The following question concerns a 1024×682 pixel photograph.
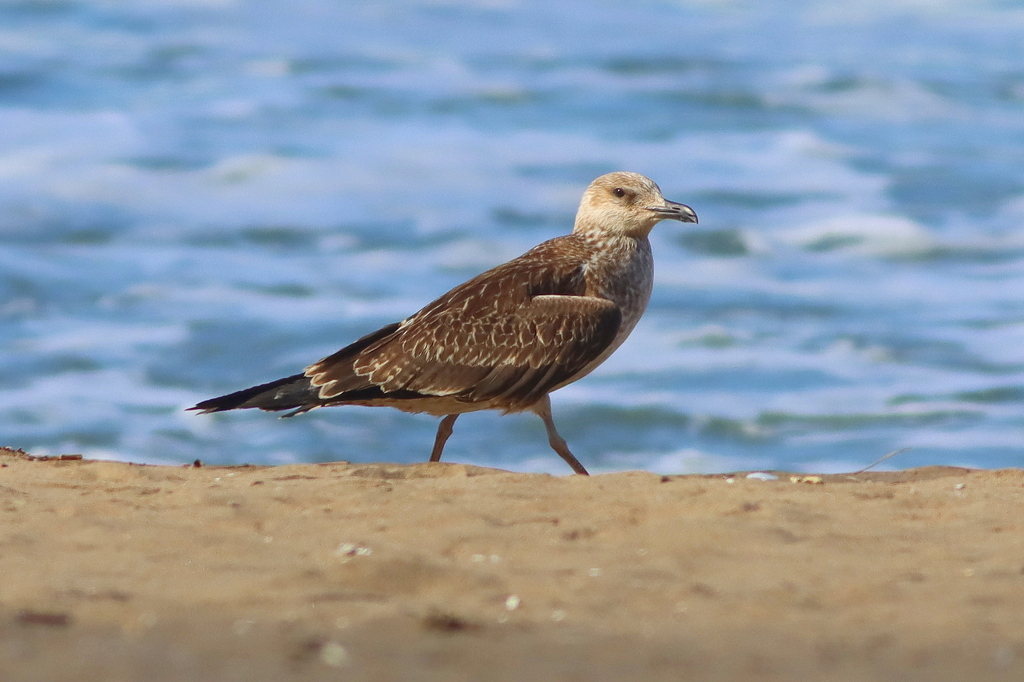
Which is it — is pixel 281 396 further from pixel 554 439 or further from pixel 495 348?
pixel 554 439

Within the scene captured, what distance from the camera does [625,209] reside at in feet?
28.7

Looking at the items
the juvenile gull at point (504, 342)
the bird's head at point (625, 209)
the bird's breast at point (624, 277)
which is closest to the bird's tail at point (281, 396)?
the juvenile gull at point (504, 342)

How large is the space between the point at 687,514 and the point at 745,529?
0.34 metres

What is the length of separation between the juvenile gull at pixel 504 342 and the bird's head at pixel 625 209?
11 millimetres

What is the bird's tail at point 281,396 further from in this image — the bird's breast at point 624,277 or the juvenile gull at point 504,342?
the bird's breast at point 624,277

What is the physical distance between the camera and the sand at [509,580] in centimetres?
394

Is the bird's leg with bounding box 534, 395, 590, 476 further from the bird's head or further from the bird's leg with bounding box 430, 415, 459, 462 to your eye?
the bird's head

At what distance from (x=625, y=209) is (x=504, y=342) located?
43.9 inches

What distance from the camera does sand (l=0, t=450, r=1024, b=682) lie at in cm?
394

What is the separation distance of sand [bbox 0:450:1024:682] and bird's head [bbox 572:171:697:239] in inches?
105

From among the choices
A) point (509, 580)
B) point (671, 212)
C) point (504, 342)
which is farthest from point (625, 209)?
point (509, 580)

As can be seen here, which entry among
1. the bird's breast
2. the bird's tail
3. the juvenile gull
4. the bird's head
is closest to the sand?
the bird's tail

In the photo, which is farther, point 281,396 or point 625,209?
point 625,209

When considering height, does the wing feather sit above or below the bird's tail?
above
